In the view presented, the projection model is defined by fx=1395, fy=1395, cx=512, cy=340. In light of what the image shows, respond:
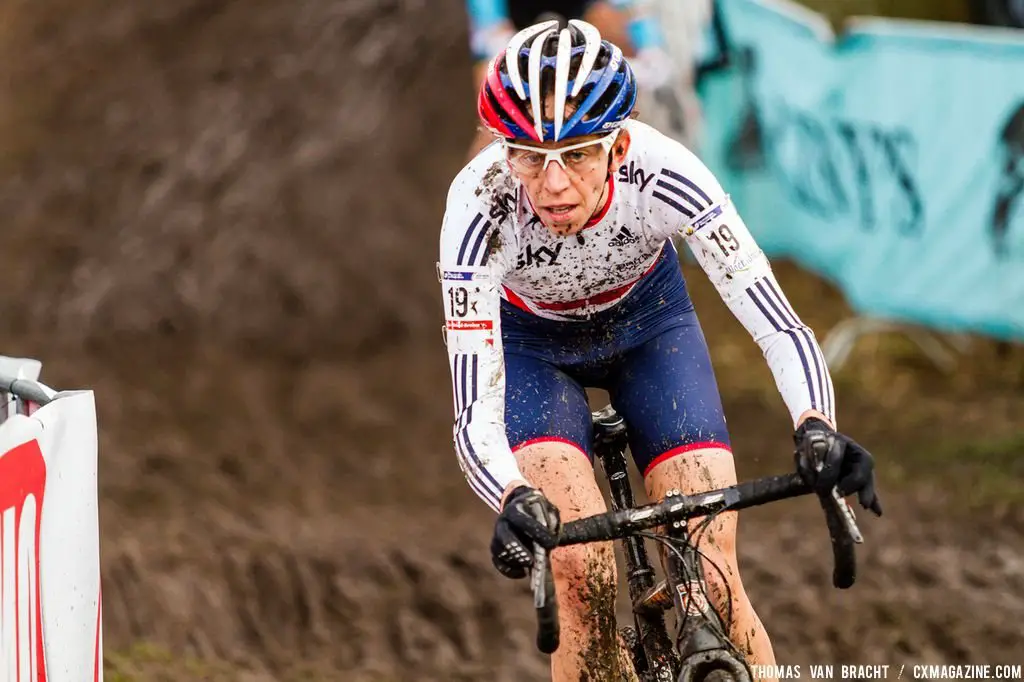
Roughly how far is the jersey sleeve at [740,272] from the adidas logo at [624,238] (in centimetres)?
22

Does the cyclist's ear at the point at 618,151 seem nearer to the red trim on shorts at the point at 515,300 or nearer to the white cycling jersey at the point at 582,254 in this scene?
the white cycling jersey at the point at 582,254

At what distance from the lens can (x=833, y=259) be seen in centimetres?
1260

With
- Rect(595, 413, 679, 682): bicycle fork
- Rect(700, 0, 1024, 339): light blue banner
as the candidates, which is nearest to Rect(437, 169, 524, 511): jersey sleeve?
Rect(595, 413, 679, 682): bicycle fork

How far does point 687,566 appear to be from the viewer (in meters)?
4.40

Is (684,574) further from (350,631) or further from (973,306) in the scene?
(973,306)

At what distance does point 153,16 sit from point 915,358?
8.79 metres

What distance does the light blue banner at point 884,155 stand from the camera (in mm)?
11578

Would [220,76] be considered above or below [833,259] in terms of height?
above

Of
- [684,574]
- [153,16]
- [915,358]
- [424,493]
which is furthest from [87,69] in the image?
[684,574]

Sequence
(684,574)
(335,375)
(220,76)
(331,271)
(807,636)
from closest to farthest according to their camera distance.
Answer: (684,574) → (807,636) → (335,375) → (331,271) → (220,76)

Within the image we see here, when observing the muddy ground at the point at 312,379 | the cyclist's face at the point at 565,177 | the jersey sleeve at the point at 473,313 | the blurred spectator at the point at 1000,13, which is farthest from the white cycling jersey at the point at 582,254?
the blurred spectator at the point at 1000,13

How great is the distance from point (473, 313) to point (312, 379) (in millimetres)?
8295

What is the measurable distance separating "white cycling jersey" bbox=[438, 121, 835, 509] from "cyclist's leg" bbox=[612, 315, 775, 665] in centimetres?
33

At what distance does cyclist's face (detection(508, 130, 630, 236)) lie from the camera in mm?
4395
